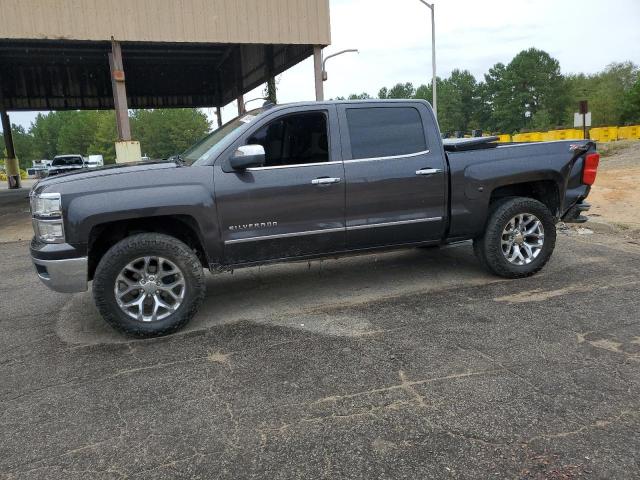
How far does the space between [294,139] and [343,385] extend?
92.8 inches

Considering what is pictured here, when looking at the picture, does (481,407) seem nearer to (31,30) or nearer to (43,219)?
(43,219)

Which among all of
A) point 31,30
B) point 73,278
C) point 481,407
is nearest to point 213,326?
point 73,278

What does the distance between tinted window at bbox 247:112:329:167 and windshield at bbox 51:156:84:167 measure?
95.8 ft

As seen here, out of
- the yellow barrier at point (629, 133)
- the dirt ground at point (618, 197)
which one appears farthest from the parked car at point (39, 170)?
the yellow barrier at point (629, 133)

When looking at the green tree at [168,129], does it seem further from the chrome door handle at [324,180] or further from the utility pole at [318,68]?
the chrome door handle at [324,180]

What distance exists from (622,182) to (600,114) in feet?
220

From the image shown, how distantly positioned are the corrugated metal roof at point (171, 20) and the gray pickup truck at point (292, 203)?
8.52 m

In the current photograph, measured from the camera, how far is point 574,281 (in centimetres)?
526

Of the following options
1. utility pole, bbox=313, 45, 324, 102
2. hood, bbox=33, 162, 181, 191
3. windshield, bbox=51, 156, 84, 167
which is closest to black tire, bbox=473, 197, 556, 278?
hood, bbox=33, 162, 181, 191

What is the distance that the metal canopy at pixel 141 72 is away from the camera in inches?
665

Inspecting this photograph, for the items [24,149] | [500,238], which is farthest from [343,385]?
[24,149]

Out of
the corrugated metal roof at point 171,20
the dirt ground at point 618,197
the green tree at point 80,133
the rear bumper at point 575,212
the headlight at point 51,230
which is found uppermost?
the green tree at point 80,133

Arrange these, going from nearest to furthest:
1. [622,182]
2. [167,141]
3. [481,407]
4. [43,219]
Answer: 1. [481,407]
2. [43,219]
3. [622,182]
4. [167,141]

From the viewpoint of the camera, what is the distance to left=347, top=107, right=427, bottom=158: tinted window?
479 centimetres
